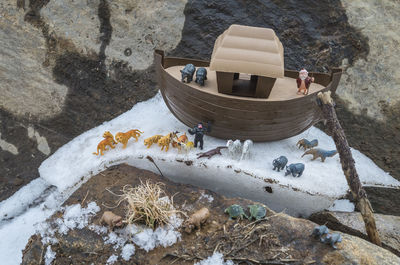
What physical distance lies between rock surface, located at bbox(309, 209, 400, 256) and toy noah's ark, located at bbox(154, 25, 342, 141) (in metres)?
1.26

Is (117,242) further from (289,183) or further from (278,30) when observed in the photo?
(278,30)

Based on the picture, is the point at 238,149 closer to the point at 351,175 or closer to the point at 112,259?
the point at 351,175

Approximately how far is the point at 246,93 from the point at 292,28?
9.21ft

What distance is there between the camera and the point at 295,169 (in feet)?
13.8

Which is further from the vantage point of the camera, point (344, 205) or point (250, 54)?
point (344, 205)

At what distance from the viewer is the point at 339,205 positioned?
5.12 m

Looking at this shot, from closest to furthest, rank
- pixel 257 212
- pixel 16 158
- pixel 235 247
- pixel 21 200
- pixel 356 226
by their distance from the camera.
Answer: pixel 235 247, pixel 257 212, pixel 356 226, pixel 21 200, pixel 16 158

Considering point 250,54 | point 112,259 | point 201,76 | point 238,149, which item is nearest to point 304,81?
point 250,54

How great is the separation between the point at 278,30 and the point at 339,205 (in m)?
3.57

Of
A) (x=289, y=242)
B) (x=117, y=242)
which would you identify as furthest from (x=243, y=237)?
(x=117, y=242)

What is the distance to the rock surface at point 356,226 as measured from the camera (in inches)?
164

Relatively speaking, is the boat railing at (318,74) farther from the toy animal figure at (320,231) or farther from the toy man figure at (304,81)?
the toy animal figure at (320,231)

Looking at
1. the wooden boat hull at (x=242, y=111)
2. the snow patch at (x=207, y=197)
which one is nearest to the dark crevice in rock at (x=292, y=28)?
the wooden boat hull at (x=242, y=111)

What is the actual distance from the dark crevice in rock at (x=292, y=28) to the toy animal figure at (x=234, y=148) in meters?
2.91
